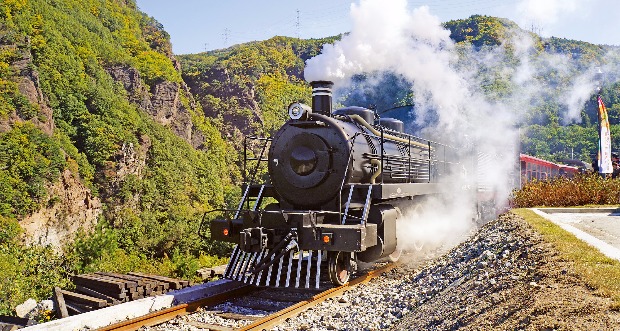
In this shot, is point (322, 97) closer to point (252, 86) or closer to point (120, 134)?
point (120, 134)

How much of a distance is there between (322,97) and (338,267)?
3.37 meters

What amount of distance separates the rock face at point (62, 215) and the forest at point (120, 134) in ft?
0.65

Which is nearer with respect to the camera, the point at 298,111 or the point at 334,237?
the point at 334,237

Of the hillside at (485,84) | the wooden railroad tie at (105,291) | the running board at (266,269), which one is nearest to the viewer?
the wooden railroad tie at (105,291)

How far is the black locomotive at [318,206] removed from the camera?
8398 millimetres

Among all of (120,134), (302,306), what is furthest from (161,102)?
(302,306)

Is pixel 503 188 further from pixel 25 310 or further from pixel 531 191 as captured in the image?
pixel 25 310

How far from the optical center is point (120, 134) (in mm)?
37969

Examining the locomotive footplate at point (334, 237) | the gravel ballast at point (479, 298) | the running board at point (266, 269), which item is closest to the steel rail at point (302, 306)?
the gravel ballast at point (479, 298)

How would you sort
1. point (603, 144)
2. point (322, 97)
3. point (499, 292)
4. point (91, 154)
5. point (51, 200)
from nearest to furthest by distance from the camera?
point (499, 292) → point (322, 97) → point (603, 144) → point (51, 200) → point (91, 154)

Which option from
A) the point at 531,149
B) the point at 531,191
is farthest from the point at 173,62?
the point at 531,191

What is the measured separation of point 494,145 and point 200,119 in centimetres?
4150

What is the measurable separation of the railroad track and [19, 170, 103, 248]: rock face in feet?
73.6

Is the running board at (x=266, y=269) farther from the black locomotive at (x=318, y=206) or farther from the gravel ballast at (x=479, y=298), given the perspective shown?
the gravel ballast at (x=479, y=298)
